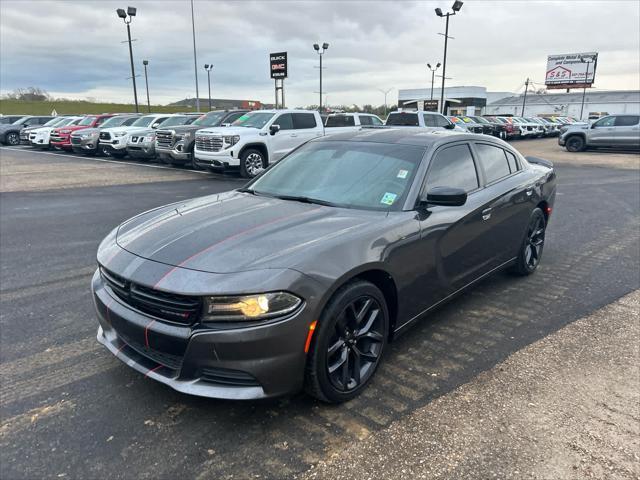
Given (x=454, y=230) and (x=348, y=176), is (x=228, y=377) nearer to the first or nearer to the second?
(x=348, y=176)

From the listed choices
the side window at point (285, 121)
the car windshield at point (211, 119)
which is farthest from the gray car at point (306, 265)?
the car windshield at point (211, 119)

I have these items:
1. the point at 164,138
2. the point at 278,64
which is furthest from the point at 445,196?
the point at 278,64

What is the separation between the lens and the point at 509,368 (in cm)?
326

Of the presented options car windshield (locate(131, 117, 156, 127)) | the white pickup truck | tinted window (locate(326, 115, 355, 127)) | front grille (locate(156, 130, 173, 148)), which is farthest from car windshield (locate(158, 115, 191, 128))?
tinted window (locate(326, 115, 355, 127))

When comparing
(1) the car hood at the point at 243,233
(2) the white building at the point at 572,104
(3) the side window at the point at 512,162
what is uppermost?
(2) the white building at the point at 572,104

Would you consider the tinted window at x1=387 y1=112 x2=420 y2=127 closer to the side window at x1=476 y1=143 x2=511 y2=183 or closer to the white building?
the side window at x1=476 y1=143 x2=511 y2=183

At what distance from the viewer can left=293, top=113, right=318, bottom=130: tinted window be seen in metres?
13.8

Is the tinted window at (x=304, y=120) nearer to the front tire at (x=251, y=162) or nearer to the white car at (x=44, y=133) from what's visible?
the front tire at (x=251, y=162)

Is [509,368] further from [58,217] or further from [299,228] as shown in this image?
[58,217]

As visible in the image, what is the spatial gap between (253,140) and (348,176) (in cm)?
955

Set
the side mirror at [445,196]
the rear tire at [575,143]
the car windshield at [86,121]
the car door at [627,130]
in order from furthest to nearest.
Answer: the rear tire at [575,143] → the car windshield at [86,121] → the car door at [627,130] → the side mirror at [445,196]

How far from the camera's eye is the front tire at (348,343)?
258 cm

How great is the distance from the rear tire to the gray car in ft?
73.7

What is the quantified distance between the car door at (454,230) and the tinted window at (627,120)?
22893mm
